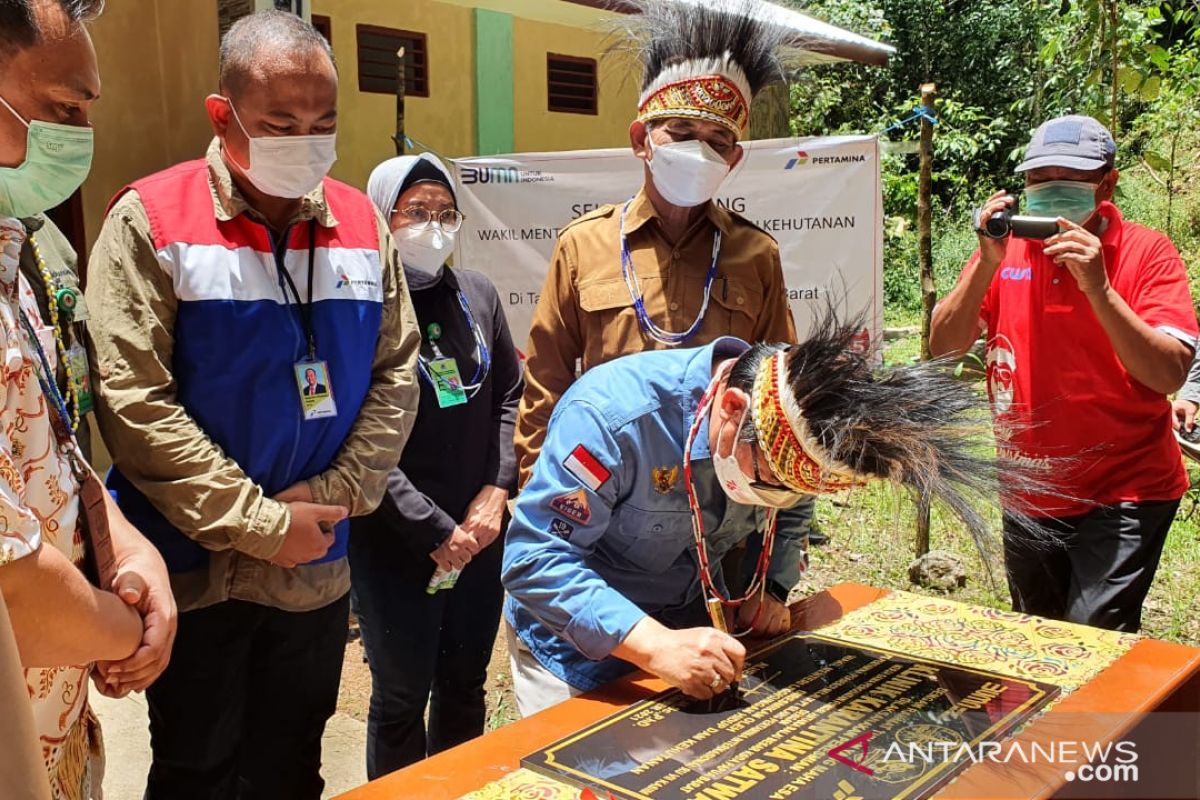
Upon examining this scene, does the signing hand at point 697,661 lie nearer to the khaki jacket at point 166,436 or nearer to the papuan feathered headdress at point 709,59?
the khaki jacket at point 166,436

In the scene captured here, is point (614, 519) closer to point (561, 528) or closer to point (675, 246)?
point (561, 528)

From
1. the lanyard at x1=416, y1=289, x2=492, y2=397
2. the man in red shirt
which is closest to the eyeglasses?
the lanyard at x1=416, y1=289, x2=492, y2=397

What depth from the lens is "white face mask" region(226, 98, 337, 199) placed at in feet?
7.39

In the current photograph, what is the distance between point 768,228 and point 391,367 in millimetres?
2613

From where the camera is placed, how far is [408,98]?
297 inches

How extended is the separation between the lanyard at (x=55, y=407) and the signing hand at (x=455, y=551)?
3.80ft

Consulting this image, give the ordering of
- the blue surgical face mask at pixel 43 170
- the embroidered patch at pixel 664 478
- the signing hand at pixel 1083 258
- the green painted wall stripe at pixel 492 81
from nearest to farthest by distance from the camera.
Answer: the blue surgical face mask at pixel 43 170, the embroidered patch at pixel 664 478, the signing hand at pixel 1083 258, the green painted wall stripe at pixel 492 81

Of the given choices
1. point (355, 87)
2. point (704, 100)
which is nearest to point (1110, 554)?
point (704, 100)

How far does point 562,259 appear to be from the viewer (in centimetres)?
292

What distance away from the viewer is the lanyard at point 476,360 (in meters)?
2.84

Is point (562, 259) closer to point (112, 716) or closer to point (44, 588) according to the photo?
point (44, 588)

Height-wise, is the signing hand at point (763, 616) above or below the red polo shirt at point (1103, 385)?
below

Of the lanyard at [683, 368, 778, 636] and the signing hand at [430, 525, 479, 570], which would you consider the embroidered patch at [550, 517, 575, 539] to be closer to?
the lanyard at [683, 368, 778, 636]

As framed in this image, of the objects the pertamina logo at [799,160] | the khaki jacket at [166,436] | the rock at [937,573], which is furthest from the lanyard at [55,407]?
the rock at [937,573]
